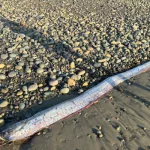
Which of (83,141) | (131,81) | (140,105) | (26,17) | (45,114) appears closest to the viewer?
(83,141)

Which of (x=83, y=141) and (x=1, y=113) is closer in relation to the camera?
(x=83, y=141)

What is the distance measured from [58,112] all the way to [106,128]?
0.98 metres

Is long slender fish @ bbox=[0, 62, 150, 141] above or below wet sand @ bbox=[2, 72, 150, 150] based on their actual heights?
above

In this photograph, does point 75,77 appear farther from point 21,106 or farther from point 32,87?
point 21,106

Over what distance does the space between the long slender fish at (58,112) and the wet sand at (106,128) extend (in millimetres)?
110

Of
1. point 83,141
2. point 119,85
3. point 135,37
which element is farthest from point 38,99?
point 135,37

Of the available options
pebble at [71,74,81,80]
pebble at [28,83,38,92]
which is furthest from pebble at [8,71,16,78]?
pebble at [71,74,81,80]

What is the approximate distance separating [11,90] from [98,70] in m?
2.23

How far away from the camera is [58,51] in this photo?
720cm

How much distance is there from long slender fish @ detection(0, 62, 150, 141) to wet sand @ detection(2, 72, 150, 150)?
110 mm

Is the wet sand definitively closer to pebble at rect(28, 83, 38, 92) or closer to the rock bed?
the rock bed

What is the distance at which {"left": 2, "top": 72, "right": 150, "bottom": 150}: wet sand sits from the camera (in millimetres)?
4598

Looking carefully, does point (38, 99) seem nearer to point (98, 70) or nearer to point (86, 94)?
point (86, 94)

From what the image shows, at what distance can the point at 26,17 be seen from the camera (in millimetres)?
9242
